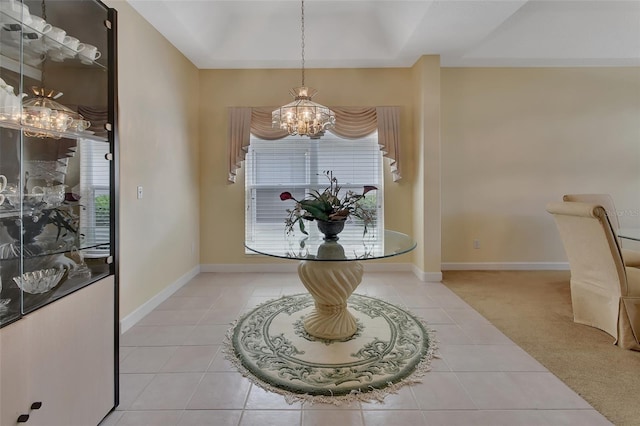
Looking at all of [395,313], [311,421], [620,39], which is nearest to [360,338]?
[395,313]

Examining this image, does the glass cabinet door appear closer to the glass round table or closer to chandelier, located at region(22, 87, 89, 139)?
chandelier, located at region(22, 87, 89, 139)

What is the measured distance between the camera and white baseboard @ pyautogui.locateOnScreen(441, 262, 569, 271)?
410 cm

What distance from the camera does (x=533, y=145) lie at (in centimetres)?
408

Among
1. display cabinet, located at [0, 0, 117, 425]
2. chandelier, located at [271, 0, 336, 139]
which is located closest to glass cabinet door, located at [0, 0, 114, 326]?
display cabinet, located at [0, 0, 117, 425]

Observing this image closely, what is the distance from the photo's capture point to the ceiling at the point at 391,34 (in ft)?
9.99

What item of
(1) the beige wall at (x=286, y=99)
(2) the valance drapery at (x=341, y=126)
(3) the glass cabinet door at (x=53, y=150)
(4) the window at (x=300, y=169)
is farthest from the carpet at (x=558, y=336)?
(3) the glass cabinet door at (x=53, y=150)

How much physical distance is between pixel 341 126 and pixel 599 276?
9.82 ft

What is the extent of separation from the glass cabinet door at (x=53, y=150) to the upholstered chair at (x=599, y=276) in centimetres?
322

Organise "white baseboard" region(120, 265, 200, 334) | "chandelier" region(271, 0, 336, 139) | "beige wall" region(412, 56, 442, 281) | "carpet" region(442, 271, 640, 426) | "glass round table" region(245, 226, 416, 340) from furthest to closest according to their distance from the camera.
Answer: "beige wall" region(412, 56, 442, 281)
"chandelier" region(271, 0, 336, 139)
"white baseboard" region(120, 265, 200, 334)
"glass round table" region(245, 226, 416, 340)
"carpet" region(442, 271, 640, 426)

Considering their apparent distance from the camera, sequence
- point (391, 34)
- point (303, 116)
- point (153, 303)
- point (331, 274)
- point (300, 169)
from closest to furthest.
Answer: point (331, 274) < point (303, 116) < point (153, 303) < point (391, 34) < point (300, 169)

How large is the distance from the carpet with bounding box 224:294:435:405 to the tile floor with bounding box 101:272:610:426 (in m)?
0.07

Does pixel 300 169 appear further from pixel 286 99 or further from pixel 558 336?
pixel 558 336

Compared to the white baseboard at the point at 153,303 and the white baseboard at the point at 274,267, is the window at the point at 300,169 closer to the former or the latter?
the white baseboard at the point at 274,267

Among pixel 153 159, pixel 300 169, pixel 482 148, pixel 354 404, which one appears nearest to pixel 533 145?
pixel 482 148
